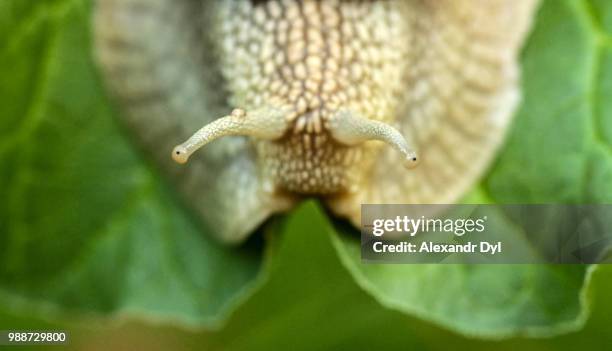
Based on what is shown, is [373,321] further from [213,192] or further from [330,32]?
[330,32]

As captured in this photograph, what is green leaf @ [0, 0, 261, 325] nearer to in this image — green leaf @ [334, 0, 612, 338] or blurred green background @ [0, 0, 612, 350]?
blurred green background @ [0, 0, 612, 350]

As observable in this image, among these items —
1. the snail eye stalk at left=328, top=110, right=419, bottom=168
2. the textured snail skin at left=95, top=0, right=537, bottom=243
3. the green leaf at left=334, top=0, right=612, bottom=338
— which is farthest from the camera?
the green leaf at left=334, top=0, right=612, bottom=338

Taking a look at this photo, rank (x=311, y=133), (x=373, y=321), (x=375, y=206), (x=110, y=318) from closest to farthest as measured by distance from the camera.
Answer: (x=311, y=133) < (x=375, y=206) < (x=110, y=318) < (x=373, y=321)

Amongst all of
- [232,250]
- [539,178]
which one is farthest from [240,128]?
[539,178]

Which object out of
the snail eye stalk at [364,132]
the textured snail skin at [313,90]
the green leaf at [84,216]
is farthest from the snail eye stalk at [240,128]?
the green leaf at [84,216]

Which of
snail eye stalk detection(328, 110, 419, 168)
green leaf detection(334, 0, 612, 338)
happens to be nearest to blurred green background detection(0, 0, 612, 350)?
green leaf detection(334, 0, 612, 338)

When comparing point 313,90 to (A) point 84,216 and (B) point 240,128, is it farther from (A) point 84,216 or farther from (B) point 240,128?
(A) point 84,216

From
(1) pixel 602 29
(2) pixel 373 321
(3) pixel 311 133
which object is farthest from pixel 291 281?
(1) pixel 602 29
